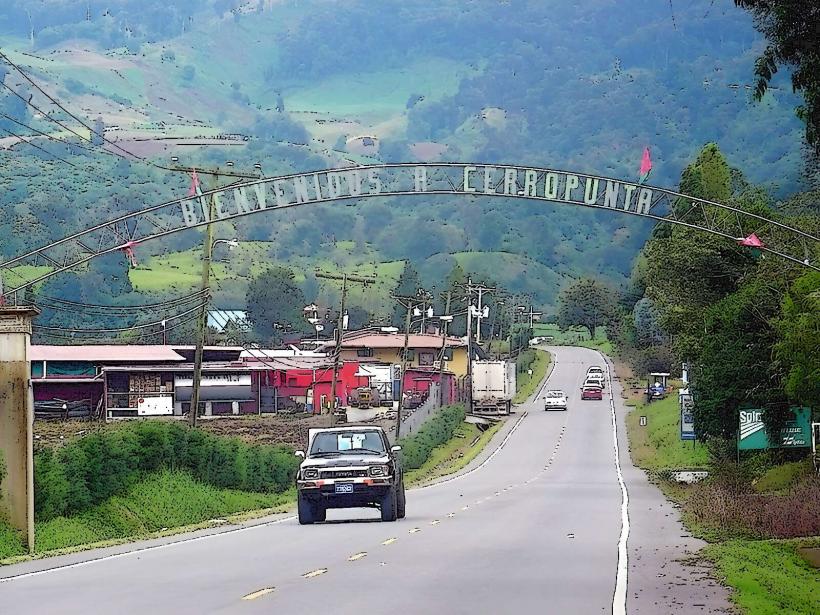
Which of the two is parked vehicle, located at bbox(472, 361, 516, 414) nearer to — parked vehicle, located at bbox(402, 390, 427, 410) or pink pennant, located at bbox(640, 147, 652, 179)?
parked vehicle, located at bbox(402, 390, 427, 410)

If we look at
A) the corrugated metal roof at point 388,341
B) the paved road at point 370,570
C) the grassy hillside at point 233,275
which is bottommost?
the paved road at point 370,570

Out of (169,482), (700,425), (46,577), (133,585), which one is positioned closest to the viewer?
(133,585)

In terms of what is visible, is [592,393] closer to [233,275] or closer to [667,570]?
[233,275]

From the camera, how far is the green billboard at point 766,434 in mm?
39219

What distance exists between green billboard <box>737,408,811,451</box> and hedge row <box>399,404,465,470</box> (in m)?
23.7

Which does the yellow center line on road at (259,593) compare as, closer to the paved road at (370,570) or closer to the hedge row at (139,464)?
the paved road at (370,570)

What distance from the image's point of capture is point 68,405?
85.4 metres

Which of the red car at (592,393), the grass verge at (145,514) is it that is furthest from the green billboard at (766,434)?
the red car at (592,393)

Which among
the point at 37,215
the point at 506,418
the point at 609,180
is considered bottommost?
the point at 506,418

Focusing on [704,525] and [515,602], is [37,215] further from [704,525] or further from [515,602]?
[515,602]

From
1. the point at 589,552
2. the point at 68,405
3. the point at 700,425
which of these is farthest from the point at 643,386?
the point at 589,552

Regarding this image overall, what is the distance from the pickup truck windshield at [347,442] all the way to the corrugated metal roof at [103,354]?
193 ft

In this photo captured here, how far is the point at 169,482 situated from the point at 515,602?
72.9 ft

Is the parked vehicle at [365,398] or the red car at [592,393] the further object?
the red car at [592,393]
